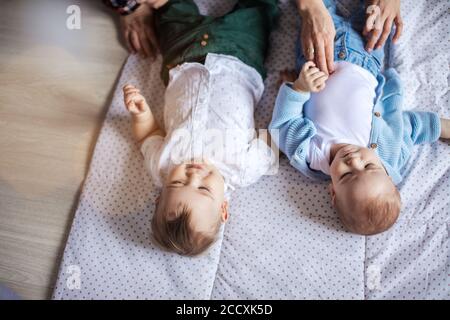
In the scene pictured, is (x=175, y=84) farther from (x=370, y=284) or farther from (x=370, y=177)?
(x=370, y=284)

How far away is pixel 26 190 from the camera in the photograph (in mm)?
1205

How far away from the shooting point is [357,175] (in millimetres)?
1018

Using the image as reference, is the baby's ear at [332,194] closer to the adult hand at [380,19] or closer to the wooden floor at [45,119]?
the adult hand at [380,19]

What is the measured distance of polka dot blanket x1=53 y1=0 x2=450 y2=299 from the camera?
3.44 feet

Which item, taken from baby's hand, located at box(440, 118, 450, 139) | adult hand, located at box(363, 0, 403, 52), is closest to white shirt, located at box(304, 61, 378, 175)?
adult hand, located at box(363, 0, 403, 52)

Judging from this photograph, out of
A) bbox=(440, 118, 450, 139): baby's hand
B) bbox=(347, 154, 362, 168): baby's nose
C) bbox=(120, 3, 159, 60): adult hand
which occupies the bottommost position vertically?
bbox=(440, 118, 450, 139): baby's hand

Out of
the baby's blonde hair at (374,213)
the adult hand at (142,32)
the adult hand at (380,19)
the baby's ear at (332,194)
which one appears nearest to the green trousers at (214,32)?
the adult hand at (142,32)

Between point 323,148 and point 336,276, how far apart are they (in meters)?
0.34

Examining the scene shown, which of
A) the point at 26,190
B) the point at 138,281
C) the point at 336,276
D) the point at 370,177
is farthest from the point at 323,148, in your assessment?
the point at 26,190

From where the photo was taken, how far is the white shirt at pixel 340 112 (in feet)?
3.68

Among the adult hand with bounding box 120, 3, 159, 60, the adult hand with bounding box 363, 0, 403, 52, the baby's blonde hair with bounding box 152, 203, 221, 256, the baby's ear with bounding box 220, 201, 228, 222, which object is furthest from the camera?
the adult hand with bounding box 120, 3, 159, 60

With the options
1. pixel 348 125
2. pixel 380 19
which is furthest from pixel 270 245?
pixel 380 19

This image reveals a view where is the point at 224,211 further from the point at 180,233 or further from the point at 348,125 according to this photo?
the point at 348,125

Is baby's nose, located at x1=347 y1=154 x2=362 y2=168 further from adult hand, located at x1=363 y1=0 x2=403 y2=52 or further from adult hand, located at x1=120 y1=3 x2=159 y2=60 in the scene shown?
adult hand, located at x1=120 y1=3 x2=159 y2=60
